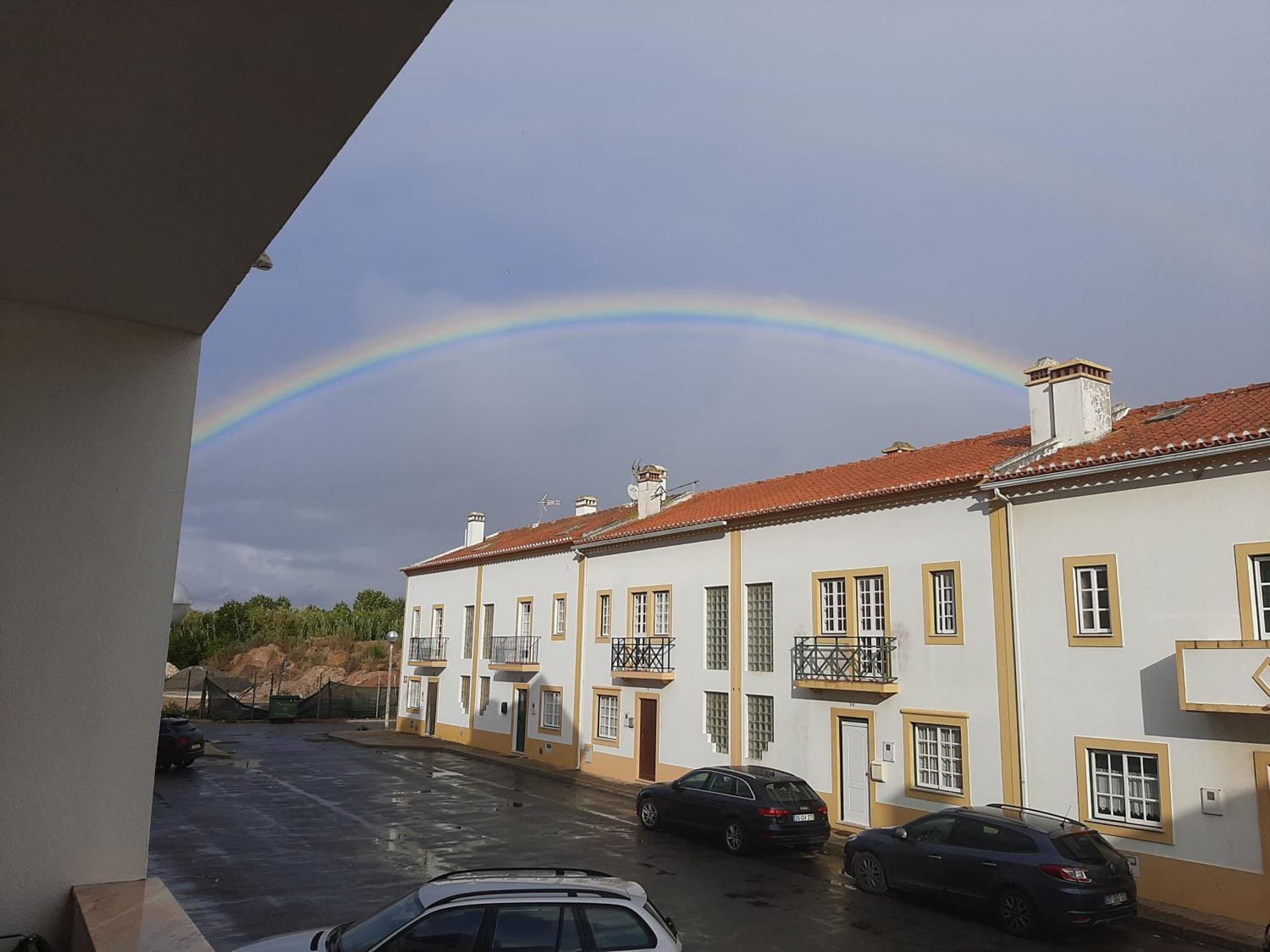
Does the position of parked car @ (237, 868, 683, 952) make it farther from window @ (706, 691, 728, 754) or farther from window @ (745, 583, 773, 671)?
window @ (706, 691, 728, 754)

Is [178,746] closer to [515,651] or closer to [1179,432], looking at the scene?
[515,651]

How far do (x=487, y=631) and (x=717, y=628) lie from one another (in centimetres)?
1518

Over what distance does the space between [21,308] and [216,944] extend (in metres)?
8.43

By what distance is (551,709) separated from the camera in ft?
103

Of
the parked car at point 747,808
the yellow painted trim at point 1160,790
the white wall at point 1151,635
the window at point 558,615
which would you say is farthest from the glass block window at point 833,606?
the window at point 558,615

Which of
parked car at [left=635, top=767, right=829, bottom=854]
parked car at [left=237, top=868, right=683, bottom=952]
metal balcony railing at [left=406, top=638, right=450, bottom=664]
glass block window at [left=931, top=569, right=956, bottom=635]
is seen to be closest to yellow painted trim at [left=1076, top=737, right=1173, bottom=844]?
glass block window at [left=931, top=569, right=956, bottom=635]

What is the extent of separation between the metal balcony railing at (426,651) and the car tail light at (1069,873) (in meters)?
31.2

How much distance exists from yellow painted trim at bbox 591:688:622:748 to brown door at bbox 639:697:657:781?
99 centimetres

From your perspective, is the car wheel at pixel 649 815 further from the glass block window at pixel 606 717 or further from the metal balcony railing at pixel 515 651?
the metal balcony railing at pixel 515 651

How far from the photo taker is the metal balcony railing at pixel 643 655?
2583cm

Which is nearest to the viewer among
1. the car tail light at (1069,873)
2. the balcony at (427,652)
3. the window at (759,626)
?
the car tail light at (1069,873)

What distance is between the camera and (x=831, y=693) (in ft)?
66.4

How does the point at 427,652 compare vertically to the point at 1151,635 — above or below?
below

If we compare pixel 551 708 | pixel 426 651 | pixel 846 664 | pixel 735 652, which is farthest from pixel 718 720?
pixel 426 651
